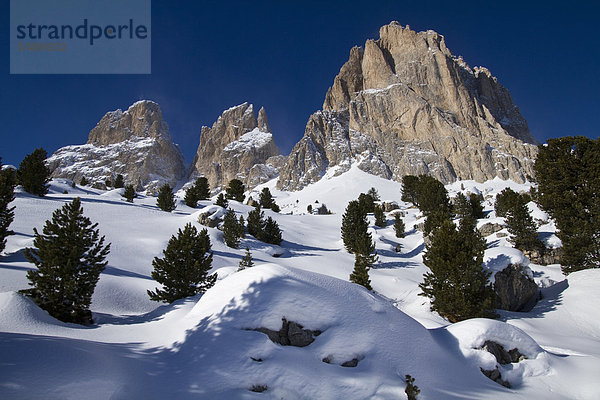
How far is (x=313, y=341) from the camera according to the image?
738 cm

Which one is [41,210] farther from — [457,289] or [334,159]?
[334,159]

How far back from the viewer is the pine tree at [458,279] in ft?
47.5

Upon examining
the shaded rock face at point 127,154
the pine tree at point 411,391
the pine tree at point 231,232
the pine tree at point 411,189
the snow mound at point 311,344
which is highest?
the shaded rock face at point 127,154

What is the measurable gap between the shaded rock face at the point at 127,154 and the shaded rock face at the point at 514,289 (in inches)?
6874

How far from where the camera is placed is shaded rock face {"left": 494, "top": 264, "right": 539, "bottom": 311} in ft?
58.2

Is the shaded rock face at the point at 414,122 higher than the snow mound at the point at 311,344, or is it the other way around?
the shaded rock face at the point at 414,122

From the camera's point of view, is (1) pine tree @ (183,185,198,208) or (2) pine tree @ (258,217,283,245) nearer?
(2) pine tree @ (258,217,283,245)

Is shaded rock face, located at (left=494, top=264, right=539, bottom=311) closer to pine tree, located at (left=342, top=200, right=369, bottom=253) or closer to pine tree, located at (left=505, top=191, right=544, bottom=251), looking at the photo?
pine tree, located at (left=505, top=191, right=544, bottom=251)

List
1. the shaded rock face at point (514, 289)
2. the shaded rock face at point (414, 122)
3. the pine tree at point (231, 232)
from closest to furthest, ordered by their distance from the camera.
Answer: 1. the shaded rock face at point (514, 289)
2. the pine tree at point (231, 232)
3. the shaded rock face at point (414, 122)

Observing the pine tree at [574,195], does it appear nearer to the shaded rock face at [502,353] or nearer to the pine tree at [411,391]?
the shaded rock face at [502,353]

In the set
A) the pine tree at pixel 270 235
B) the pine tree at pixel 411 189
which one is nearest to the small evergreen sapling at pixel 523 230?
the pine tree at pixel 270 235

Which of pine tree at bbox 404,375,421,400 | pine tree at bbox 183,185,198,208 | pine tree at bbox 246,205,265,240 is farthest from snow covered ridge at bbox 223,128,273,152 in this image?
pine tree at bbox 404,375,421,400

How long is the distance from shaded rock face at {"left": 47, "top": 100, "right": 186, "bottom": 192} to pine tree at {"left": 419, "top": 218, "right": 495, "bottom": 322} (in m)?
173

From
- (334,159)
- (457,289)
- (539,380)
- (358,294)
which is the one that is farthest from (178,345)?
(334,159)
